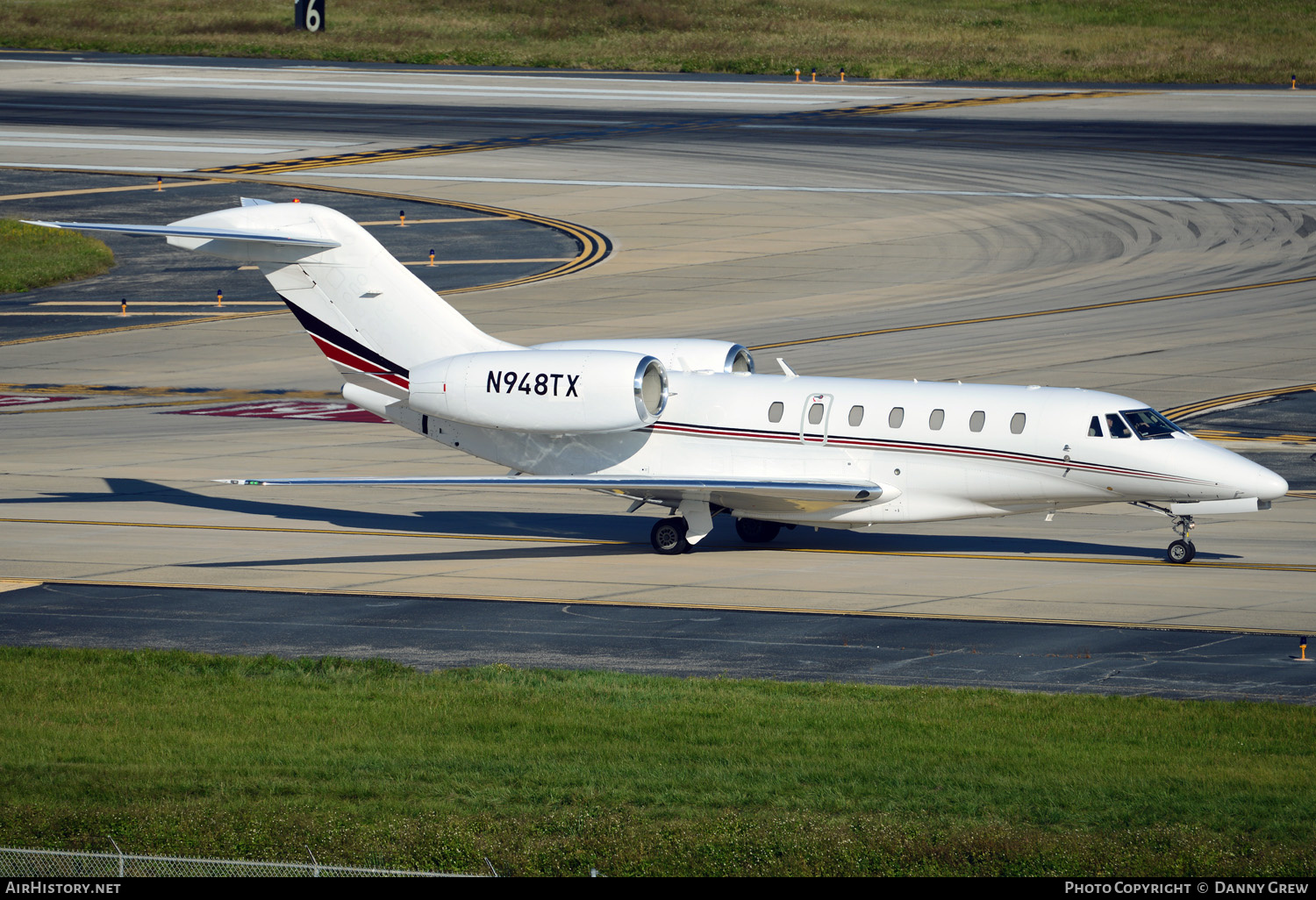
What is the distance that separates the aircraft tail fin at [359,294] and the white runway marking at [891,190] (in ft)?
135

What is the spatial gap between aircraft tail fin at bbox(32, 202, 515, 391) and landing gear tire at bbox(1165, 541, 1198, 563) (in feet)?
38.7

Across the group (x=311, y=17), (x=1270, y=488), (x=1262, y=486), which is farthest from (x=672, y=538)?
(x=311, y=17)

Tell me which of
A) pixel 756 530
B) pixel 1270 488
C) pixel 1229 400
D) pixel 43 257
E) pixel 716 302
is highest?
pixel 1270 488

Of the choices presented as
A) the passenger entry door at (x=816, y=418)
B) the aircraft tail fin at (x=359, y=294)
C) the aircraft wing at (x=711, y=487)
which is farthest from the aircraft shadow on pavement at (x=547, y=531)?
the aircraft tail fin at (x=359, y=294)

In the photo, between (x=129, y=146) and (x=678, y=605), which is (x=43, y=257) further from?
(x=678, y=605)

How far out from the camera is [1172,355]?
153ft

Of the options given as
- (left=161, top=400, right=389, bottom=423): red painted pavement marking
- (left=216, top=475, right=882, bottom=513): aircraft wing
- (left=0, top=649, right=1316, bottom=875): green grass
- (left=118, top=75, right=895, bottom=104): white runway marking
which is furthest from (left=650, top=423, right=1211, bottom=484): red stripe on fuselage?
(left=118, top=75, right=895, bottom=104): white runway marking

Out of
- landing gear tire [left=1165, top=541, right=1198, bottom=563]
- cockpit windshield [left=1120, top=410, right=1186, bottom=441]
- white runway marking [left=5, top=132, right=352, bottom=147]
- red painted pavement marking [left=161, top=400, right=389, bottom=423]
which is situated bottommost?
red painted pavement marking [left=161, top=400, right=389, bottom=423]

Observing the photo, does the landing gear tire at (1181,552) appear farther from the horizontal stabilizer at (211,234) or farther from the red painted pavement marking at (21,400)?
the red painted pavement marking at (21,400)

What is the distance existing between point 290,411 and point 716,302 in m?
15.8

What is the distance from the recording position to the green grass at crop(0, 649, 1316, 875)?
1452 cm

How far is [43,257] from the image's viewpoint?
215 ft

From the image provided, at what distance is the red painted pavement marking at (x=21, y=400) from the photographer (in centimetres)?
4459

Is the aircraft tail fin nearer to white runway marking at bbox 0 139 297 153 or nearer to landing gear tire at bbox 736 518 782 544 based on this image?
landing gear tire at bbox 736 518 782 544
